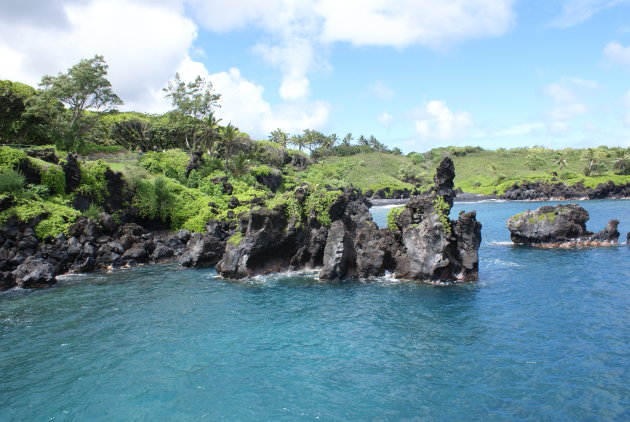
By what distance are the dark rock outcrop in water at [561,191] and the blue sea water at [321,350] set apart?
9796cm

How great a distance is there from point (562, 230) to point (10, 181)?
57.9 m

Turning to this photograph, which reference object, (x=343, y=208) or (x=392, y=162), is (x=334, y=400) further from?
(x=392, y=162)

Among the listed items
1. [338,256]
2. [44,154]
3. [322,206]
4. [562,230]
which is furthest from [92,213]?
[562,230]

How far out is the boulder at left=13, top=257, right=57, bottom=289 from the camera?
32.9 metres

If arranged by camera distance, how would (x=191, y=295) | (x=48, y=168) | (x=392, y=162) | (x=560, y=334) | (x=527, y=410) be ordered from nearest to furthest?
(x=527, y=410)
(x=560, y=334)
(x=191, y=295)
(x=48, y=168)
(x=392, y=162)

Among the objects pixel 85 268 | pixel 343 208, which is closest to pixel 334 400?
pixel 343 208

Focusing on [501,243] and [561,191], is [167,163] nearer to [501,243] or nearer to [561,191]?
[501,243]

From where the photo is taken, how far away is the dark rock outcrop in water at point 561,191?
11438cm

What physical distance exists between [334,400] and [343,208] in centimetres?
2486

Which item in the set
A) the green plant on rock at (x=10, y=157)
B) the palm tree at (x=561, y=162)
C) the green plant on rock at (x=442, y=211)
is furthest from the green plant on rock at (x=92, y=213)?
the palm tree at (x=561, y=162)

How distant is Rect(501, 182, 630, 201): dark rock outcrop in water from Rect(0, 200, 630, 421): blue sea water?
3857 inches

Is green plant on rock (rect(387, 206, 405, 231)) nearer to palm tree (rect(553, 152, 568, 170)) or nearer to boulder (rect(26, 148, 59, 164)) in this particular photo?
boulder (rect(26, 148, 59, 164))

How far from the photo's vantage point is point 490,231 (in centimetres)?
6175

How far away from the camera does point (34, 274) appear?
33000 mm
